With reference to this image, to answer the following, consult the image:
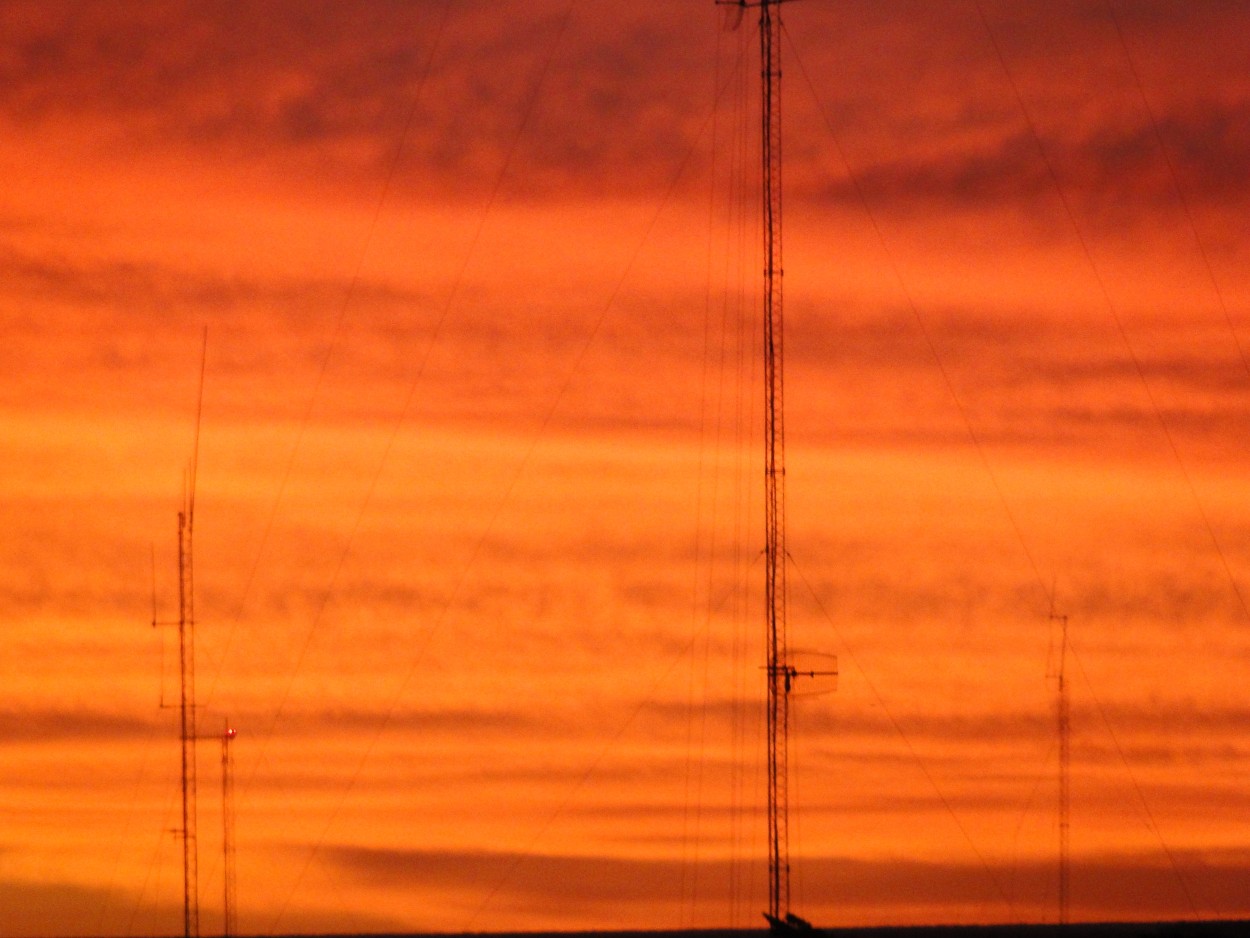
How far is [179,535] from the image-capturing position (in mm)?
71562

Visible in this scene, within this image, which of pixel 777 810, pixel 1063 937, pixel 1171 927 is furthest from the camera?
pixel 1063 937

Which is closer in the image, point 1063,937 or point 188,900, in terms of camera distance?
point 188,900

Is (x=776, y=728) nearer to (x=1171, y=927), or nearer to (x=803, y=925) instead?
(x=803, y=925)

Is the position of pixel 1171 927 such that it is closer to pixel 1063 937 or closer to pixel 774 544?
pixel 1063 937

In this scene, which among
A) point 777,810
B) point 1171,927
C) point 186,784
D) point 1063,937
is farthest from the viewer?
point 1063,937

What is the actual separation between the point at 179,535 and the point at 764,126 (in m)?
18.0

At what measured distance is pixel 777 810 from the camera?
65.2 meters

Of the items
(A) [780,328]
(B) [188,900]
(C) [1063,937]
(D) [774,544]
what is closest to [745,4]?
(A) [780,328]

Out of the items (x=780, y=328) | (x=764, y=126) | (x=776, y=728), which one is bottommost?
(x=776, y=728)

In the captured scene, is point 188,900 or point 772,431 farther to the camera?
point 188,900

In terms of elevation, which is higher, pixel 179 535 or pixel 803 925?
pixel 179 535

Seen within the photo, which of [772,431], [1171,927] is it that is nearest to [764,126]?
[772,431]

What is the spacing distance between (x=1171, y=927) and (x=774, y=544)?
26.3 m

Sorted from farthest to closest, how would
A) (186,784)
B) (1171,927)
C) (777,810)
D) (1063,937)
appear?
(1063,937), (1171,927), (186,784), (777,810)
